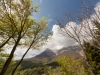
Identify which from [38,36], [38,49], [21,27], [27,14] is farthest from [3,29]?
[38,49]

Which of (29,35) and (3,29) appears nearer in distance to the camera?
(3,29)

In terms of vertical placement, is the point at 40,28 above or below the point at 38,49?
above

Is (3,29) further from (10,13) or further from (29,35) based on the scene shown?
(29,35)

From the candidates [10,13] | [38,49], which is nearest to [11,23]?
[10,13]

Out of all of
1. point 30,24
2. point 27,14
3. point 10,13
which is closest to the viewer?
point 10,13

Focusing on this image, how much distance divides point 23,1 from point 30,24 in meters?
1.86

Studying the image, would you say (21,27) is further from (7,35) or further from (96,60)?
(96,60)

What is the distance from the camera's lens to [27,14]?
33.6 feet

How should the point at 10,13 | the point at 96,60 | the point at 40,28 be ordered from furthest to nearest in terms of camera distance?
the point at 96,60, the point at 40,28, the point at 10,13

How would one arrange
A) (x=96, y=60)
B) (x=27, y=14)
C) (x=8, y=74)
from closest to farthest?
(x=27, y=14) < (x=8, y=74) < (x=96, y=60)

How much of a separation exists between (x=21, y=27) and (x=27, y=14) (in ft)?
3.24

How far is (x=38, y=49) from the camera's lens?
43.5 feet

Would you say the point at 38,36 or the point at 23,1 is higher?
the point at 23,1

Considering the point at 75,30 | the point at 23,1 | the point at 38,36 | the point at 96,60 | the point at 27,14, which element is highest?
the point at 23,1
